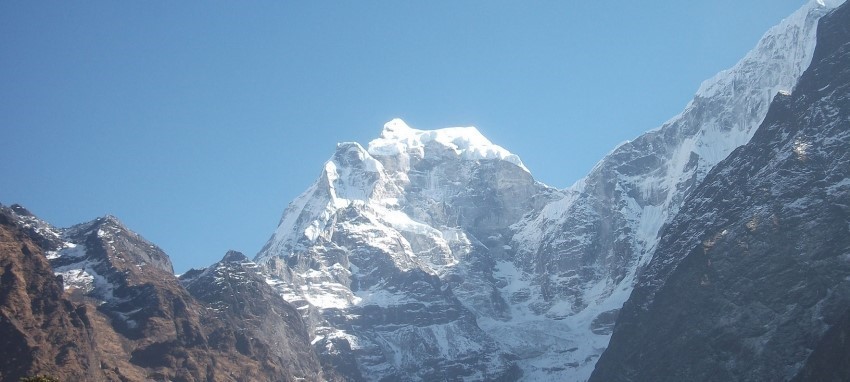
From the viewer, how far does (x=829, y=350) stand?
177625 millimetres

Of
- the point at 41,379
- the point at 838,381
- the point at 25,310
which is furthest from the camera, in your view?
the point at 25,310

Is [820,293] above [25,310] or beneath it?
beneath

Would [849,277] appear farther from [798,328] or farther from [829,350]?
[829,350]

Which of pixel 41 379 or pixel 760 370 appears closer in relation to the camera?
pixel 41 379

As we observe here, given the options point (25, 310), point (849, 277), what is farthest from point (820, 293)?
point (25, 310)

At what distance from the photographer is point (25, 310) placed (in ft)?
648

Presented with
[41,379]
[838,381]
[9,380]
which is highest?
[9,380]

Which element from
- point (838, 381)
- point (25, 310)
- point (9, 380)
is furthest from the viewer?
point (25, 310)

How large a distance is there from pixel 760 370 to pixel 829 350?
23.5m

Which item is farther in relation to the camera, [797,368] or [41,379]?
[797,368]

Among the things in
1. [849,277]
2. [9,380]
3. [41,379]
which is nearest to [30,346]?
[9,380]

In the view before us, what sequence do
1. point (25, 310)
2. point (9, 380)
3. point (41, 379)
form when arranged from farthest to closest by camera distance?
point (25, 310) → point (9, 380) → point (41, 379)

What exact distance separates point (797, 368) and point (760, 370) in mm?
8672

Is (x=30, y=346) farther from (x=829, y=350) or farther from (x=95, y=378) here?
(x=829, y=350)
